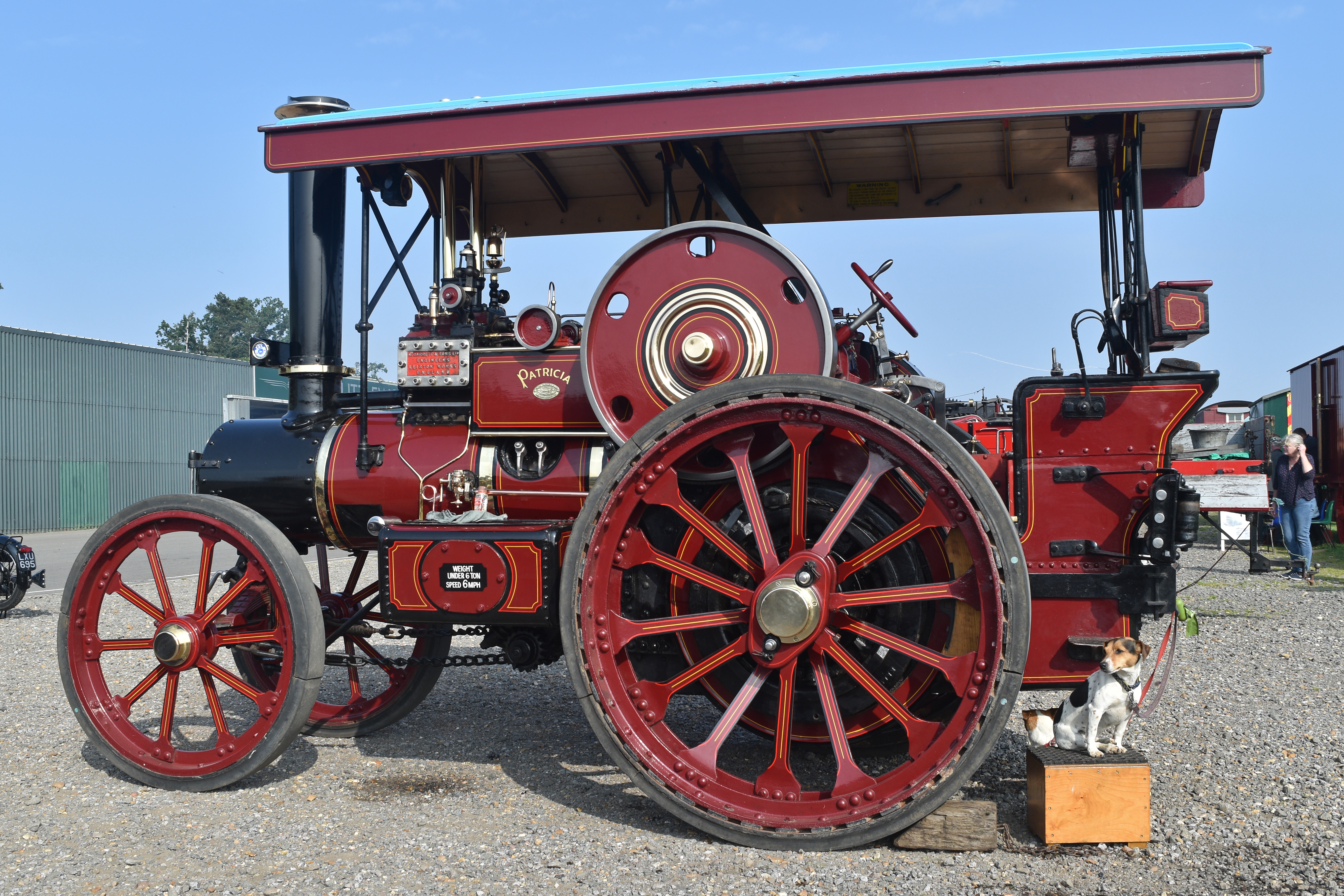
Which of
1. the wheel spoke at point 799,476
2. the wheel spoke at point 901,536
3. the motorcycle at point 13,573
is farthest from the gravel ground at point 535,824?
the motorcycle at point 13,573

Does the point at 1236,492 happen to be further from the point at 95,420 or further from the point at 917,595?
the point at 95,420

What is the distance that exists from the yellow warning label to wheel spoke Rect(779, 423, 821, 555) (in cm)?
163

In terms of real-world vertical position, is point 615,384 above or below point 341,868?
above

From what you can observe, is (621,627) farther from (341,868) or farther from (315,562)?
(315,562)

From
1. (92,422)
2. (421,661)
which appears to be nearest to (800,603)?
(421,661)

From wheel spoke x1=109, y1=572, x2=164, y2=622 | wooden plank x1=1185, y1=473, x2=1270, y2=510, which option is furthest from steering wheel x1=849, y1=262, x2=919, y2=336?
wooden plank x1=1185, y1=473, x2=1270, y2=510

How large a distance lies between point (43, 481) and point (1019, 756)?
2221 cm

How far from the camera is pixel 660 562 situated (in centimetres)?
341

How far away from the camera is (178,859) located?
124 inches

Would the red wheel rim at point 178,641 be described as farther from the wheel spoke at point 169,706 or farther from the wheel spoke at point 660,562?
the wheel spoke at point 660,562

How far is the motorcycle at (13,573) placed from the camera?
856 cm

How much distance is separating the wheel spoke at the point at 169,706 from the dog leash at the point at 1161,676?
11.5ft

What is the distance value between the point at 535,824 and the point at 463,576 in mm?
911

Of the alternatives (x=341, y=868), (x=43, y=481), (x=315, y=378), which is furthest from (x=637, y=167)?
(x=43, y=481)
